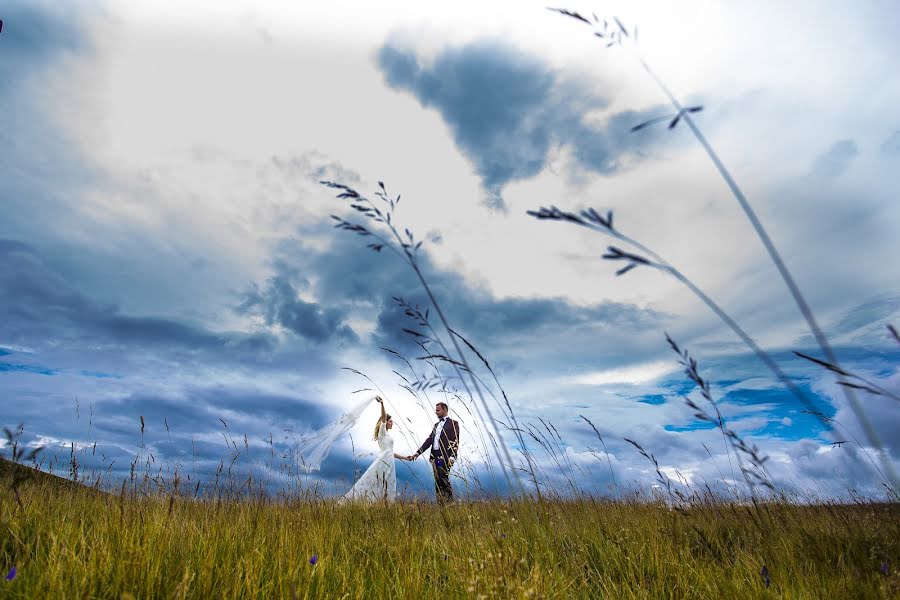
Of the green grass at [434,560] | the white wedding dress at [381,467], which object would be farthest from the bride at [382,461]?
the green grass at [434,560]

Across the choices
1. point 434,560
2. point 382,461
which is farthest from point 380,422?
point 434,560

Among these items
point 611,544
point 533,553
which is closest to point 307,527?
point 533,553

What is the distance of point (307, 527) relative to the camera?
3.74 m

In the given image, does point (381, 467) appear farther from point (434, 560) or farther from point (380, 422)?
point (434, 560)

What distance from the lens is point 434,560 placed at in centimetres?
301

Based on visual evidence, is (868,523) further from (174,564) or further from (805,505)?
(174,564)

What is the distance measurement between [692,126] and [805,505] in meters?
7.67

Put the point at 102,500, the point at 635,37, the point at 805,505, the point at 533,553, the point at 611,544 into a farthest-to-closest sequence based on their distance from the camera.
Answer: the point at 805,505
the point at 102,500
the point at 611,544
the point at 533,553
the point at 635,37

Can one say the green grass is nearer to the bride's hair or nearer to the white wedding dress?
the white wedding dress

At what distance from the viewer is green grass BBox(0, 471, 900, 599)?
2117 mm

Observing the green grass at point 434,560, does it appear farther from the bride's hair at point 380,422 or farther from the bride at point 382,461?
the bride's hair at point 380,422

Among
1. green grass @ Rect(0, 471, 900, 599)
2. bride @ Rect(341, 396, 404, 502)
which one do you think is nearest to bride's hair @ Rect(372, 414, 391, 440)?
bride @ Rect(341, 396, 404, 502)

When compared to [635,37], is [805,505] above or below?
below

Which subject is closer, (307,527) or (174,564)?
(174,564)
